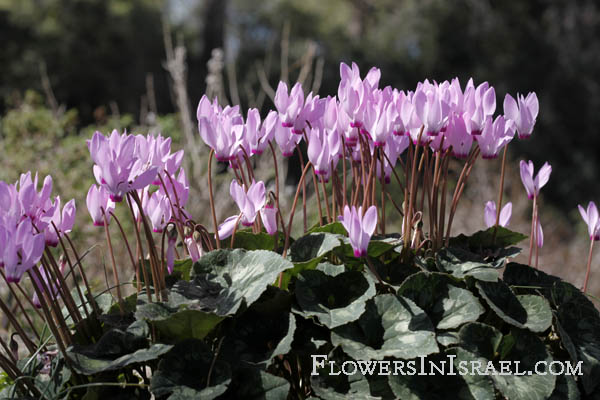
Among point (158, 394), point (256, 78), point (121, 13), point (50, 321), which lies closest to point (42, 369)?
point (50, 321)

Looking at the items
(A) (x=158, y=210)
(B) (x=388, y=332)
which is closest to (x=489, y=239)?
(B) (x=388, y=332)

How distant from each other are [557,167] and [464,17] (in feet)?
12.2

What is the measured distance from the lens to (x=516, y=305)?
147cm

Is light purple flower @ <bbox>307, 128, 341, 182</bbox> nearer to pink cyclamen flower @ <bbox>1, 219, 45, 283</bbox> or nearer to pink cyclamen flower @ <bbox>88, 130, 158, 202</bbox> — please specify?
pink cyclamen flower @ <bbox>88, 130, 158, 202</bbox>

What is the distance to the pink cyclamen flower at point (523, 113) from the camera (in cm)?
160

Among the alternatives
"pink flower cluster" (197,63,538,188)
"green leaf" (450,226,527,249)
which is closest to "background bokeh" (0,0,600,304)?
"green leaf" (450,226,527,249)

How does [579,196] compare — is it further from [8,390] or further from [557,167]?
[8,390]

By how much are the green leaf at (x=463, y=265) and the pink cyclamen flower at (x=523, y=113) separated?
0.34 metres

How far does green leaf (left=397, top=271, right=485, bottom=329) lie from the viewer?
1424mm

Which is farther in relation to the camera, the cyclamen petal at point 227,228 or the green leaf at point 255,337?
the cyclamen petal at point 227,228

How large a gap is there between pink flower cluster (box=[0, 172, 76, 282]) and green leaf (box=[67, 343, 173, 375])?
208 mm

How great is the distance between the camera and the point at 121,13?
48.8 ft

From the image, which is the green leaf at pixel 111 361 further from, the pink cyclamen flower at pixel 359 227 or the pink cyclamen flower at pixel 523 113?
the pink cyclamen flower at pixel 523 113

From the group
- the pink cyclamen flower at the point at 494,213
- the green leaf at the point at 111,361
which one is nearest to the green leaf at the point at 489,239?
the pink cyclamen flower at the point at 494,213
